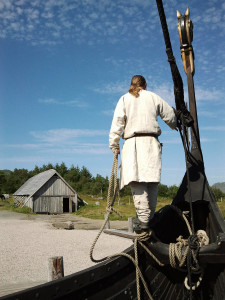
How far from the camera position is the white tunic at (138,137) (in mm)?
2658

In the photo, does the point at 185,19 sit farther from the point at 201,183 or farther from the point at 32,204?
the point at 32,204

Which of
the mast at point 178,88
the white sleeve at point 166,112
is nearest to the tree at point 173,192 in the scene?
the mast at point 178,88

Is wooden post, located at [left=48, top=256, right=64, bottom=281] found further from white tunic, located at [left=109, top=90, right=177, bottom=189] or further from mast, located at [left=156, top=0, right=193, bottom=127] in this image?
mast, located at [left=156, top=0, right=193, bottom=127]

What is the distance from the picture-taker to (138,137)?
2.77 metres

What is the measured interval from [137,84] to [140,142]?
62 centimetres

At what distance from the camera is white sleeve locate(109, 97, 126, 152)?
277 cm

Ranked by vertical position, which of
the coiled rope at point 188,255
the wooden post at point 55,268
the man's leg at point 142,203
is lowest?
the wooden post at point 55,268

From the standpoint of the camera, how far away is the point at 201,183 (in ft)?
12.5

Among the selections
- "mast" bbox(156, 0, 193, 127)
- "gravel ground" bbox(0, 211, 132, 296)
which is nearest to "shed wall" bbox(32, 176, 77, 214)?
"gravel ground" bbox(0, 211, 132, 296)

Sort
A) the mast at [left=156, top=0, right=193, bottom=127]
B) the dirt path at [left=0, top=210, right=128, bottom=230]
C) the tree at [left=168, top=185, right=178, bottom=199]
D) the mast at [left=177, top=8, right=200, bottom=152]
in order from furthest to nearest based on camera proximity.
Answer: the tree at [left=168, top=185, right=178, bottom=199] → the dirt path at [left=0, top=210, right=128, bottom=230] → the mast at [left=177, top=8, right=200, bottom=152] → the mast at [left=156, top=0, right=193, bottom=127]

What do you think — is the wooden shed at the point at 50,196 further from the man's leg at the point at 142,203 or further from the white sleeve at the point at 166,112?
the man's leg at the point at 142,203

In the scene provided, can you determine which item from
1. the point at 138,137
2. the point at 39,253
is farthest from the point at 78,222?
the point at 138,137

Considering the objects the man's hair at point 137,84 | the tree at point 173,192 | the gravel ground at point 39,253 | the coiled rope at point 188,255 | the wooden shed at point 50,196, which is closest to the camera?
the coiled rope at point 188,255

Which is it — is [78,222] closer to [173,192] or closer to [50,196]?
[50,196]
